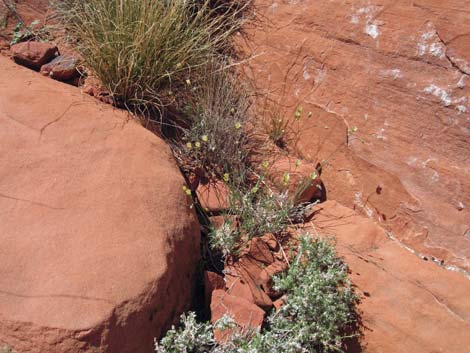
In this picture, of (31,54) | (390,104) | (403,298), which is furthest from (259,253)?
(31,54)

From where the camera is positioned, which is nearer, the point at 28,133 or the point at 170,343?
the point at 170,343

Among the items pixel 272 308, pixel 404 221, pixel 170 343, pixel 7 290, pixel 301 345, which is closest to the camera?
pixel 7 290

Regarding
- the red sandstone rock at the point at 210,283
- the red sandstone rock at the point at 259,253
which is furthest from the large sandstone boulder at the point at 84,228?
the red sandstone rock at the point at 259,253

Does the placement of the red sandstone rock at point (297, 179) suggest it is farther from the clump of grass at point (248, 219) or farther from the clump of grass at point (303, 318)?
the clump of grass at point (303, 318)

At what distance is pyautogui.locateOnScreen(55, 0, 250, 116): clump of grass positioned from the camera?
9.81 ft

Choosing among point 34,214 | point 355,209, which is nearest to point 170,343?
point 34,214

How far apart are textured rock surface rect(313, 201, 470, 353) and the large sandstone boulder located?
85 cm

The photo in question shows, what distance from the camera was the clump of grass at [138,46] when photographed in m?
2.99

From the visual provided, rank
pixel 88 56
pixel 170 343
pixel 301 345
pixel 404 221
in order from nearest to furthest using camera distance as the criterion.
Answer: pixel 170 343 → pixel 301 345 → pixel 404 221 → pixel 88 56

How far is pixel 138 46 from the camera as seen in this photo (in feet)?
9.76

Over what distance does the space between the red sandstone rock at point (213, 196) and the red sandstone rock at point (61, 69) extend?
1.00 meters

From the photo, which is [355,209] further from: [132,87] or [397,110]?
[132,87]

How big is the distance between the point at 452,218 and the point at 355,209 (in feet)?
1.76

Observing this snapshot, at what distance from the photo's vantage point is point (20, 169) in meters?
2.39
